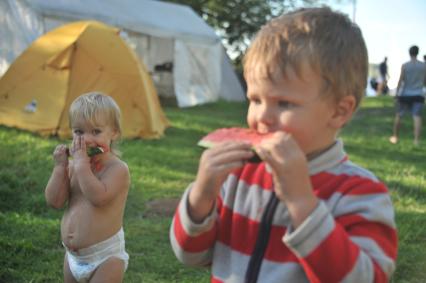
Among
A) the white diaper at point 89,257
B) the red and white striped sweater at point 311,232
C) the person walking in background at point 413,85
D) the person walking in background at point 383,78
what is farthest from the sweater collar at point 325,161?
the person walking in background at point 383,78

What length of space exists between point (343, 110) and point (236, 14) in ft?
93.8

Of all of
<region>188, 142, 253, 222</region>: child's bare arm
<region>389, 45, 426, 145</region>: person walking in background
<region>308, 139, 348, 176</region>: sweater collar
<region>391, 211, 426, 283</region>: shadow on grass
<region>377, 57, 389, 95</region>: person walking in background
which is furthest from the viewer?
<region>377, 57, 389, 95</region>: person walking in background

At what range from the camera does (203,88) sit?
19.8 m

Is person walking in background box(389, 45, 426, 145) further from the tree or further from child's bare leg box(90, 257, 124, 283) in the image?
the tree

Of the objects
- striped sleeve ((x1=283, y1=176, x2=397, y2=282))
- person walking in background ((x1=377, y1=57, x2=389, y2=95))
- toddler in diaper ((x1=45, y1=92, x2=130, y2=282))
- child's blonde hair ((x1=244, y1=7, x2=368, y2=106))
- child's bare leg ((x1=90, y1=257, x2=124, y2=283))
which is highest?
child's blonde hair ((x1=244, y1=7, x2=368, y2=106))

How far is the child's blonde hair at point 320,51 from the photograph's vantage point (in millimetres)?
1487

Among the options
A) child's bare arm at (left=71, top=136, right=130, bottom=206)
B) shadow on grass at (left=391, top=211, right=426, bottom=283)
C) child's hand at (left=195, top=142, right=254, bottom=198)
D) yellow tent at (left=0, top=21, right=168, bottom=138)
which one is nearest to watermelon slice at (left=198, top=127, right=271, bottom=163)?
child's hand at (left=195, top=142, right=254, bottom=198)

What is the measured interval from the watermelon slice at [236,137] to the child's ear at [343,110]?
221 mm

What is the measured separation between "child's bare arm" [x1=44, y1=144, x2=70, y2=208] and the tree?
26568 mm

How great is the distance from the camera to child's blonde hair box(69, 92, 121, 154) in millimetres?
3006

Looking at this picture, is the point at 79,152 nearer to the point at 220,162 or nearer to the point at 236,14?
the point at 220,162

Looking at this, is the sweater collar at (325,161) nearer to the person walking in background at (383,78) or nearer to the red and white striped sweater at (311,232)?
the red and white striped sweater at (311,232)

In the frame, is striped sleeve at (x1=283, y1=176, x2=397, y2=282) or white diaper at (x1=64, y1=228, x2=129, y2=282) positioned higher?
striped sleeve at (x1=283, y1=176, x2=397, y2=282)

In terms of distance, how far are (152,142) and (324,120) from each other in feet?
27.9
